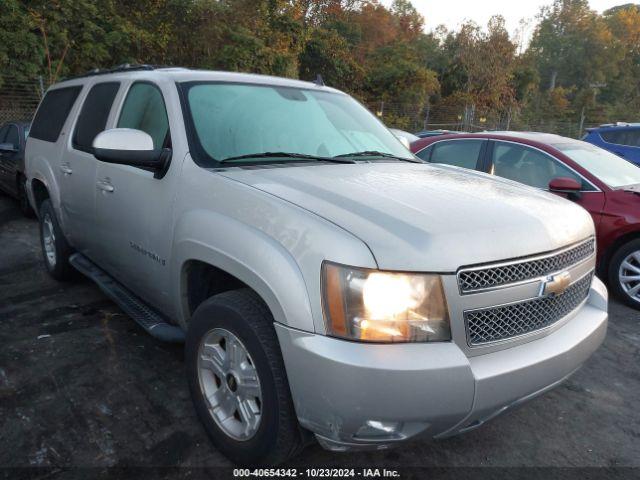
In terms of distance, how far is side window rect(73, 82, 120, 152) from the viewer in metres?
3.70

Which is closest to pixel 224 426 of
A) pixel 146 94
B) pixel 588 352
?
pixel 588 352

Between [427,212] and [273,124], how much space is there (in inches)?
52.0

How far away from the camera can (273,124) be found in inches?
121

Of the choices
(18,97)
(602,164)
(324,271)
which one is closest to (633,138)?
(602,164)

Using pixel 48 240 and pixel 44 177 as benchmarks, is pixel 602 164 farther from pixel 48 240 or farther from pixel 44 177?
pixel 48 240

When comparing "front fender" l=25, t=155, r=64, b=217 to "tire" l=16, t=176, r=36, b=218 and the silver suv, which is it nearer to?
the silver suv

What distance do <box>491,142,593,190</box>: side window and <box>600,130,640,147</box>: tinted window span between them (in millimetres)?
5991

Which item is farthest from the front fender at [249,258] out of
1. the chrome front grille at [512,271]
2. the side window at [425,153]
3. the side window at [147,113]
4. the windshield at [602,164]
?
the side window at [425,153]

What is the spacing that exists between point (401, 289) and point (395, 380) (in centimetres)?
33

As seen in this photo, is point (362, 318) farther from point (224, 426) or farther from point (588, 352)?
point (588, 352)

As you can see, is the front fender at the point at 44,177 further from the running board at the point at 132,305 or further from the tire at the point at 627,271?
the tire at the point at 627,271

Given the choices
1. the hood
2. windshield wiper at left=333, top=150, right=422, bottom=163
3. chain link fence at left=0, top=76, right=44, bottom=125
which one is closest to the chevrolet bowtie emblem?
the hood

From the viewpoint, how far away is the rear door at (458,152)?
596 cm

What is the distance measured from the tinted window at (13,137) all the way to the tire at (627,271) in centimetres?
796
